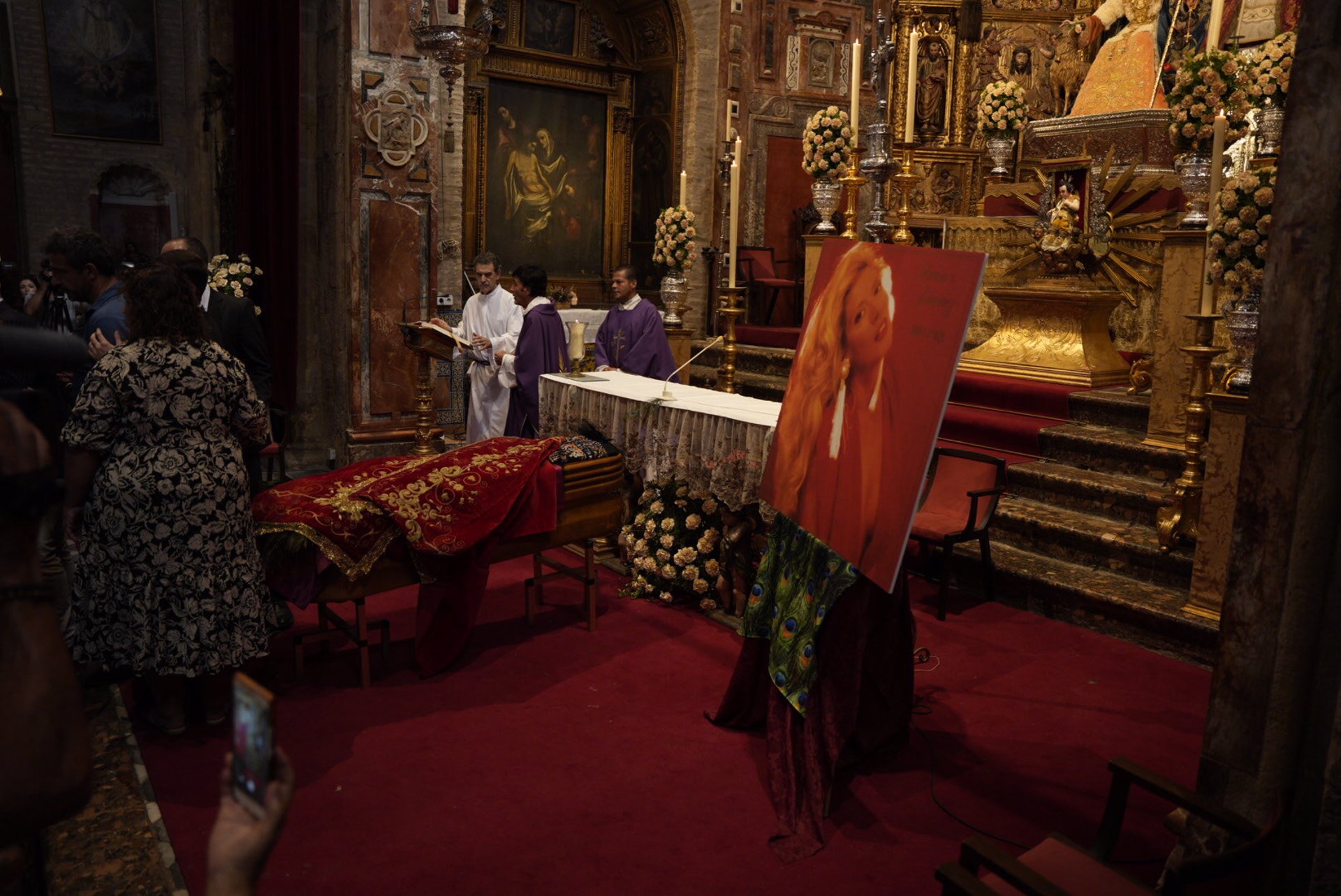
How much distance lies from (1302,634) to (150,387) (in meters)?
3.64

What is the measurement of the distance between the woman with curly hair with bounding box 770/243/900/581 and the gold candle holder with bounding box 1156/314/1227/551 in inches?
112

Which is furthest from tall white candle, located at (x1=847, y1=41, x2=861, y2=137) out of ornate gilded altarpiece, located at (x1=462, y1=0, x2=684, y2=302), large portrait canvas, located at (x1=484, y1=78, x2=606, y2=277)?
large portrait canvas, located at (x1=484, y1=78, x2=606, y2=277)

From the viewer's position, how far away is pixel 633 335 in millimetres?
7645

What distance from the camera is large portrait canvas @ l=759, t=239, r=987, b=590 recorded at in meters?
2.84

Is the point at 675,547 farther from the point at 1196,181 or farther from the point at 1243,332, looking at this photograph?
the point at 1196,181

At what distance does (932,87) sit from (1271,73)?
5.69m

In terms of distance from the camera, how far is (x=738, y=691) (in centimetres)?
411

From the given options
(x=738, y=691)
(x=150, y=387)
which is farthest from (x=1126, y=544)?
(x=150, y=387)

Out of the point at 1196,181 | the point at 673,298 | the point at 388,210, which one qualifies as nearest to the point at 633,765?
the point at 1196,181

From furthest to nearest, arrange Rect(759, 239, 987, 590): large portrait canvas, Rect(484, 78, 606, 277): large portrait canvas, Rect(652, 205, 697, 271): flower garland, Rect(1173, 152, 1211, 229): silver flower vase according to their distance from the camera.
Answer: Rect(484, 78, 606, 277): large portrait canvas
Rect(652, 205, 697, 271): flower garland
Rect(1173, 152, 1211, 229): silver flower vase
Rect(759, 239, 987, 590): large portrait canvas

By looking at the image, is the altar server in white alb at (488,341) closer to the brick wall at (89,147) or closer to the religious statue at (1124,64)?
the brick wall at (89,147)

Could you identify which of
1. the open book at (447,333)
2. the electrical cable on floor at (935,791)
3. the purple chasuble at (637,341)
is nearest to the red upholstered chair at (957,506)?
the electrical cable on floor at (935,791)

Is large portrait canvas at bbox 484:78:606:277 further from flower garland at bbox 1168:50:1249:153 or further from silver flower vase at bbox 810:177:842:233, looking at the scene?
flower garland at bbox 1168:50:1249:153

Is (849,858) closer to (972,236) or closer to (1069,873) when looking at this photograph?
(1069,873)
